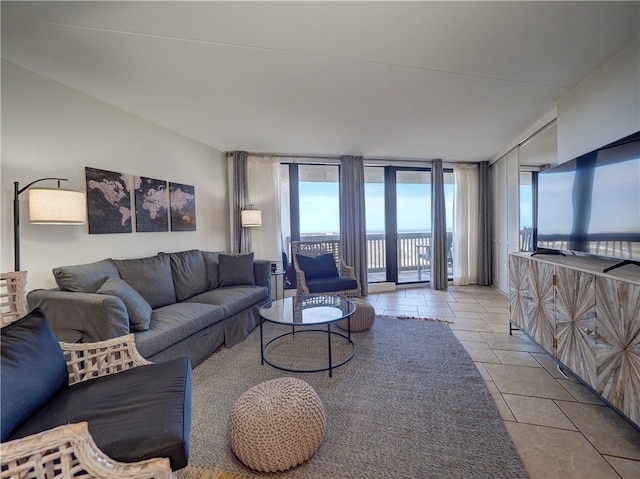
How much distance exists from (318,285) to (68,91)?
9.97 feet

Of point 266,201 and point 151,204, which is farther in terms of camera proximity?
point 266,201

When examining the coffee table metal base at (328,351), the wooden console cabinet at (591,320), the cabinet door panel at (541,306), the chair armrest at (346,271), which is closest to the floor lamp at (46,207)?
the coffee table metal base at (328,351)

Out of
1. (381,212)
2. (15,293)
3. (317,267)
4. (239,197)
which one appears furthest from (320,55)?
(381,212)

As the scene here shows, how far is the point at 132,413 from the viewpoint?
1036 mm

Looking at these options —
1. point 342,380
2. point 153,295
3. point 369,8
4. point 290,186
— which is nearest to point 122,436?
point 342,380

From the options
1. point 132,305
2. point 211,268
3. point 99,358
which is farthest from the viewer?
point 211,268

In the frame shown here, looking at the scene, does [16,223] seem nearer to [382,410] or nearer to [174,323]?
[174,323]

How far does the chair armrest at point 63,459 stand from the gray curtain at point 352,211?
3695mm

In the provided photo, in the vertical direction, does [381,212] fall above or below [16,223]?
above

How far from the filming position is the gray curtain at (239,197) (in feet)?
13.4

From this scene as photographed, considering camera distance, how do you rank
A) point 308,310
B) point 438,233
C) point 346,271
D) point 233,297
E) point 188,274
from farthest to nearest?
point 438,233, point 346,271, point 188,274, point 233,297, point 308,310

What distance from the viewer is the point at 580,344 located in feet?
5.50

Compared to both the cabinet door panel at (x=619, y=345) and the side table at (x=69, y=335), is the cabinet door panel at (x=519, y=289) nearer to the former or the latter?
the cabinet door panel at (x=619, y=345)

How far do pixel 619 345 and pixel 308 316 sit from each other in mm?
1914
